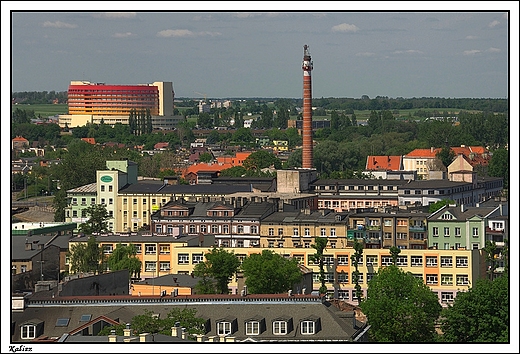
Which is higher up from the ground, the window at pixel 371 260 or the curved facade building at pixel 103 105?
the curved facade building at pixel 103 105

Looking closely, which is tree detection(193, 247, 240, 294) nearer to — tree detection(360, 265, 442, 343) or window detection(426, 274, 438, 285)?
window detection(426, 274, 438, 285)

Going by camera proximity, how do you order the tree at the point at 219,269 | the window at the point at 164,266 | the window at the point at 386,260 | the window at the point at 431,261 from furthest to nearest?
1. the window at the point at 164,266
2. the window at the point at 386,260
3. the window at the point at 431,261
4. the tree at the point at 219,269

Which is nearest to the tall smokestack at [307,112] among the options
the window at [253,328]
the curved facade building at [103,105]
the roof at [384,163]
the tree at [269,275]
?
the roof at [384,163]

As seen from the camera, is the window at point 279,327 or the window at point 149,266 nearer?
the window at point 279,327

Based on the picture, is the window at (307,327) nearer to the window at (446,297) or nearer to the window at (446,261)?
the window at (446,297)

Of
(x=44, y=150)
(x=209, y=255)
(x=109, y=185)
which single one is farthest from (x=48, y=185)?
(x=209, y=255)

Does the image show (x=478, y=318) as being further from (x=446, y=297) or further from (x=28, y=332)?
(x=446, y=297)

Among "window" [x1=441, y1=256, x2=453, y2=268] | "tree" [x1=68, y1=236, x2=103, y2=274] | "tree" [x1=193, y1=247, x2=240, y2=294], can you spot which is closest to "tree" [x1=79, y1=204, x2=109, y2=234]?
"tree" [x1=68, y1=236, x2=103, y2=274]
